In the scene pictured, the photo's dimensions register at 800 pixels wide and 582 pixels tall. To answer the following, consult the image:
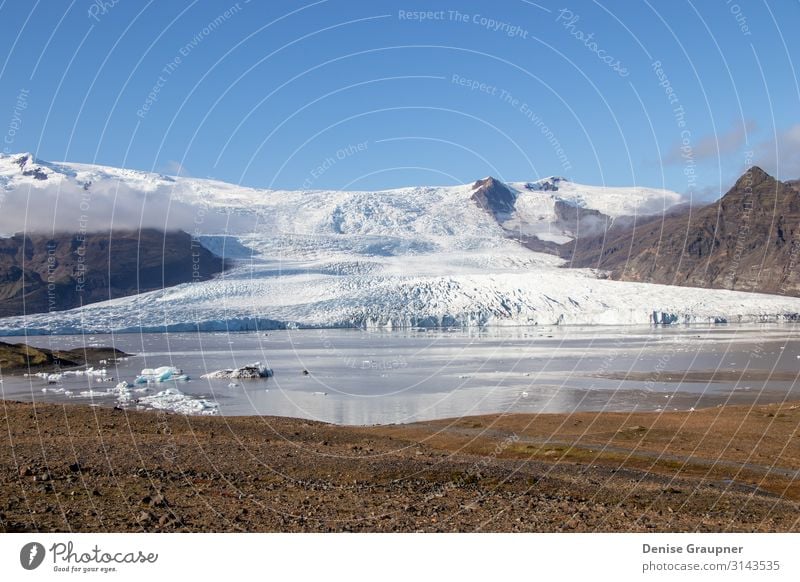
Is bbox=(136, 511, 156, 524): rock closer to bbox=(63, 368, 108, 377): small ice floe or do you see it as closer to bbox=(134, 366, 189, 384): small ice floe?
bbox=(134, 366, 189, 384): small ice floe

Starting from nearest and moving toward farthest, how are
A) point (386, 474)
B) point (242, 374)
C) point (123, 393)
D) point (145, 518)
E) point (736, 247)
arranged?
point (145, 518) < point (386, 474) < point (123, 393) < point (242, 374) < point (736, 247)

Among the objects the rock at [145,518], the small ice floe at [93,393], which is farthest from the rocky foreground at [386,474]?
the small ice floe at [93,393]

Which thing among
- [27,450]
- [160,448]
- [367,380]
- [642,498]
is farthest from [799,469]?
[367,380]

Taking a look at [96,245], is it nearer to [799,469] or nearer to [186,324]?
[186,324]
